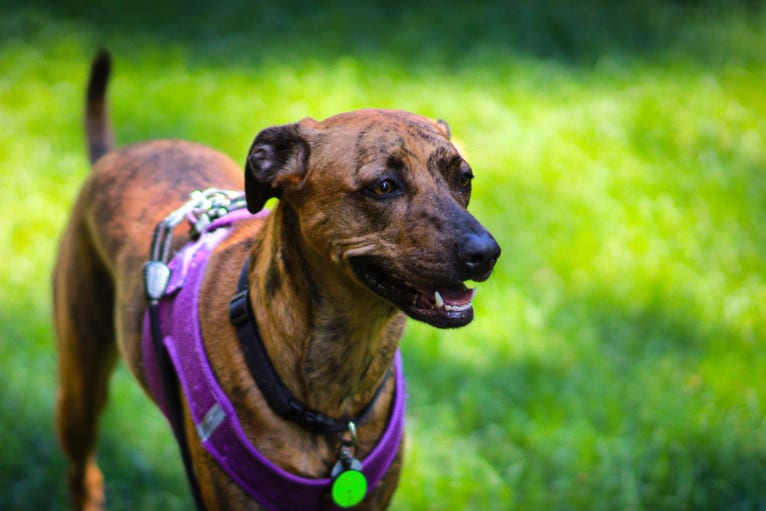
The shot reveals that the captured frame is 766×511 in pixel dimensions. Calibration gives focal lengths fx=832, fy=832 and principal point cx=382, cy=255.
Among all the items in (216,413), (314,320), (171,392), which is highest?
(314,320)

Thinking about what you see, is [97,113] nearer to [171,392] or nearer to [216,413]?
[171,392]

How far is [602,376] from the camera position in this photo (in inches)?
159

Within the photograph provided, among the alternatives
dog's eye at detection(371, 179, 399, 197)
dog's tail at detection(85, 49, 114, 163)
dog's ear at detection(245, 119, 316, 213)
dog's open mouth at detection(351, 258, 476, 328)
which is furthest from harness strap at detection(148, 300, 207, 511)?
dog's tail at detection(85, 49, 114, 163)

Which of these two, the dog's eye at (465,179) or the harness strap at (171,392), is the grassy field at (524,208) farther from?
the dog's eye at (465,179)

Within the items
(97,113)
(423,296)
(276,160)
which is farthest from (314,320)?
(97,113)

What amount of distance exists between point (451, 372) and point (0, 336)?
2.35 m

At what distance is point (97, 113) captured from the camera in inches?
148

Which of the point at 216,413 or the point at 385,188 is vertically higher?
the point at 385,188

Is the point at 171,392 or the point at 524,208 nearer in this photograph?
the point at 171,392

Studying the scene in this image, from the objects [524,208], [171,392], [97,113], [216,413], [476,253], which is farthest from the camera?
[524,208]

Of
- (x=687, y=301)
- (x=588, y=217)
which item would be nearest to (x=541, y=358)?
(x=687, y=301)

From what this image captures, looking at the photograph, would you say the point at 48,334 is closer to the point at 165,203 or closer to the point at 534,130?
the point at 165,203

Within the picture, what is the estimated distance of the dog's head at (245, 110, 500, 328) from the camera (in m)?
2.17

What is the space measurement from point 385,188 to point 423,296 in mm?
307
